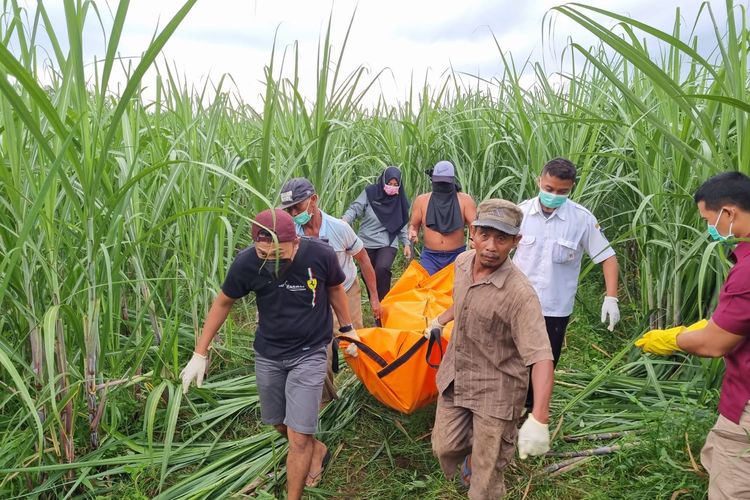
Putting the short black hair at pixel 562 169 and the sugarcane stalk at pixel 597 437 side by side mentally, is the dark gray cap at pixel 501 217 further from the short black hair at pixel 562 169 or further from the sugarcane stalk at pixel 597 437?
the sugarcane stalk at pixel 597 437

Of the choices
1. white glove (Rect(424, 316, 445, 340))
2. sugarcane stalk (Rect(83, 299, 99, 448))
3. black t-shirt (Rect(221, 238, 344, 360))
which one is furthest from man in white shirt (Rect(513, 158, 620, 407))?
sugarcane stalk (Rect(83, 299, 99, 448))

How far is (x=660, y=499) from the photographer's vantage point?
228 centimetres

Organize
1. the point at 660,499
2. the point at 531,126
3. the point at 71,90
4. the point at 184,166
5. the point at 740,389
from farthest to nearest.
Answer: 1. the point at 531,126
2. the point at 184,166
3. the point at 660,499
4. the point at 71,90
5. the point at 740,389

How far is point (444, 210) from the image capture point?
413 centimetres

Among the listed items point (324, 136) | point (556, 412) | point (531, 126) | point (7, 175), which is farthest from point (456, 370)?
point (531, 126)

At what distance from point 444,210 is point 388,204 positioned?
55 cm

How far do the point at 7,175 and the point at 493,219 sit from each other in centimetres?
160

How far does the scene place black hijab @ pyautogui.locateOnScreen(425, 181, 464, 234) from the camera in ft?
13.5

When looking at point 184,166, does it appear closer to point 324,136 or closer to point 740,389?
point 324,136

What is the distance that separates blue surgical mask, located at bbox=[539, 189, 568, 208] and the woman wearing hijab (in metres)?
1.71

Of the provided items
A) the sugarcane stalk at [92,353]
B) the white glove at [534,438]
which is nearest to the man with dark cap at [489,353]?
the white glove at [534,438]

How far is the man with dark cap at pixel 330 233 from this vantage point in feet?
9.97

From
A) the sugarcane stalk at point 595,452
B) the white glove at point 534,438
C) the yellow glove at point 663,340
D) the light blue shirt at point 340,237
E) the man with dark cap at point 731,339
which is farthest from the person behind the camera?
the light blue shirt at point 340,237

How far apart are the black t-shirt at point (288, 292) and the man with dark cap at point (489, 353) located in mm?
596
